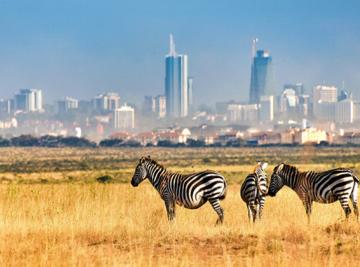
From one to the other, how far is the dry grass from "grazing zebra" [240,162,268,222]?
0.33 m

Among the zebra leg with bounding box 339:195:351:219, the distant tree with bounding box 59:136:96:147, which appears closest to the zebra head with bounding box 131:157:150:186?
the zebra leg with bounding box 339:195:351:219

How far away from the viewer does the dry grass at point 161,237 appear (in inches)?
533

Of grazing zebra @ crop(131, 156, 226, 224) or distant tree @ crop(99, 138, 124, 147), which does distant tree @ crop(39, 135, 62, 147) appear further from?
grazing zebra @ crop(131, 156, 226, 224)

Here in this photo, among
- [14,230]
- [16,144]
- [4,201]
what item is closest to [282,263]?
[14,230]

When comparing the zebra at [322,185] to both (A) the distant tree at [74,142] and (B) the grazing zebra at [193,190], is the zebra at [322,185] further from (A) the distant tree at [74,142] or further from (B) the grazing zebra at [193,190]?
(A) the distant tree at [74,142]

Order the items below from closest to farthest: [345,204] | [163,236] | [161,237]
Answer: [161,237] → [163,236] → [345,204]

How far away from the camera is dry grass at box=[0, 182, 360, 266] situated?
13.5 m

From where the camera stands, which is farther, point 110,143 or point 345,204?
point 110,143

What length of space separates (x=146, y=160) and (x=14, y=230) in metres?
4.12

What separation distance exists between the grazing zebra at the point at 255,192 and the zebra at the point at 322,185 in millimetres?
175

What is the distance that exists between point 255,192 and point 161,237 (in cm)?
374

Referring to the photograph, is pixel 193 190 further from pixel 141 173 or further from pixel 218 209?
pixel 141 173

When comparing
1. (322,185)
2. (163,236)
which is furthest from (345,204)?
(163,236)

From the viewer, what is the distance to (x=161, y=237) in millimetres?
15555
